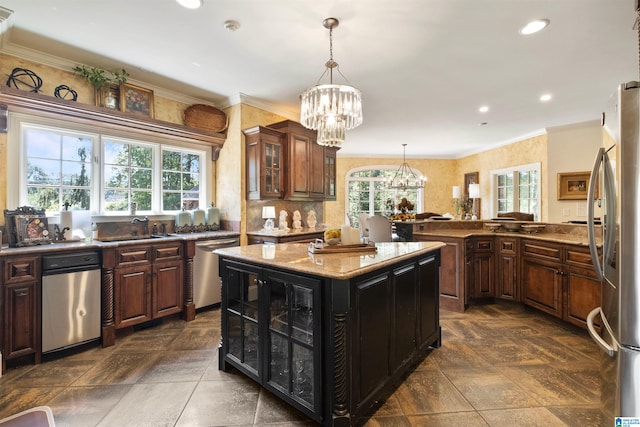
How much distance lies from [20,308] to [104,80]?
231cm

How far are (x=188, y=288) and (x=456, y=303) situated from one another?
3.17 metres

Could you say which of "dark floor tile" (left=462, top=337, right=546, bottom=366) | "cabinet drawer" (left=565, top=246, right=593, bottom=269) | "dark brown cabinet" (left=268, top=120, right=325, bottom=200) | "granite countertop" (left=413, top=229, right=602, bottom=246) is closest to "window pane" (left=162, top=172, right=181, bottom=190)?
"dark brown cabinet" (left=268, top=120, right=325, bottom=200)

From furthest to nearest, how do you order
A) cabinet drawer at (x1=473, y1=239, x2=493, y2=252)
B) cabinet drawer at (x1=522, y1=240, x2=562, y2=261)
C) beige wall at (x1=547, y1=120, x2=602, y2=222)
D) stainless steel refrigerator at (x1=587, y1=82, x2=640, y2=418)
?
beige wall at (x1=547, y1=120, x2=602, y2=222), cabinet drawer at (x1=473, y1=239, x2=493, y2=252), cabinet drawer at (x1=522, y1=240, x2=562, y2=261), stainless steel refrigerator at (x1=587, y1=82, x2=640, y2=418)

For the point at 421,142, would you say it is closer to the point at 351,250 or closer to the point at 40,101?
the point at 351,250

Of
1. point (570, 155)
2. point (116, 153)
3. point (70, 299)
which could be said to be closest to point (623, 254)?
point (70, 299)

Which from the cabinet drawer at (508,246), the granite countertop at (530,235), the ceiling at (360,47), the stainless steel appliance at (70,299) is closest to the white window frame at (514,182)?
the ceiling at (360,47)

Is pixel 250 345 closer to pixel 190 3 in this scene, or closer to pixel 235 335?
pixel 235 335

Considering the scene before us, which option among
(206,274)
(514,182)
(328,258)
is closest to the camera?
(328,258)

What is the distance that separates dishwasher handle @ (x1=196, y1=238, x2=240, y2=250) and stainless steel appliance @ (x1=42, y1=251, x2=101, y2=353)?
3.38 feet

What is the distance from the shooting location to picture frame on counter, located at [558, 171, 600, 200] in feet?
17.8

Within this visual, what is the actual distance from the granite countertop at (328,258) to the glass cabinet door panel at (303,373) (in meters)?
0.49

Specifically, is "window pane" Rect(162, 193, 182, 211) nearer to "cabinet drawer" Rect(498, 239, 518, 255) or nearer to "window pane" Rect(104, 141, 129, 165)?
"window pane" Rect(104, 141, 129, 165)

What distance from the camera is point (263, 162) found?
13.5 feet

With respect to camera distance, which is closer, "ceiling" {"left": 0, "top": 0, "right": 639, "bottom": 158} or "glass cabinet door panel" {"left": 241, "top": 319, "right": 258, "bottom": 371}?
"glass cabinet door panel" {"left": 241, "top": 319, "right": 258, "bottom": 371}
